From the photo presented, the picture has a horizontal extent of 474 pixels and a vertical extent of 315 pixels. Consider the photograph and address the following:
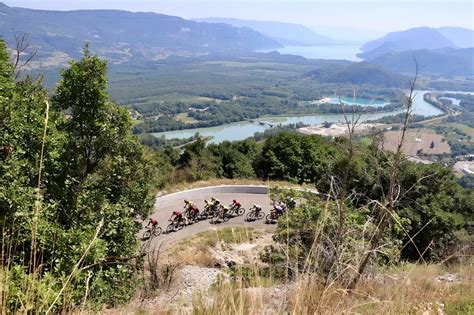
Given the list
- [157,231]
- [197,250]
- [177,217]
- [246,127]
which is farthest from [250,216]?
[246,127]

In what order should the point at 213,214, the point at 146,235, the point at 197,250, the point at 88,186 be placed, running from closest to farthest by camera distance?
the point at 88,186 → the point at 197,250 → the point at 146,235 → the point at 213,214

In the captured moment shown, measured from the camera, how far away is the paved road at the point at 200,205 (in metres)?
17.4

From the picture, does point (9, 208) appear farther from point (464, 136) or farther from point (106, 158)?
point (464, 136)

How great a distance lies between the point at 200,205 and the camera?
20.8 metres

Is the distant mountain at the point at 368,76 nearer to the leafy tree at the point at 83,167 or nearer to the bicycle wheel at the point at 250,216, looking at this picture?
the bicycle wheel at the point at 250,216

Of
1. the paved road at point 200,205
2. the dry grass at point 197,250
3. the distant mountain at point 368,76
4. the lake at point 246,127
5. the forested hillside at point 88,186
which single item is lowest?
the lake at point 246,127

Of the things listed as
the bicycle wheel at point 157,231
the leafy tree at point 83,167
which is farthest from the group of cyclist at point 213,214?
the leafy tree at point 83,167

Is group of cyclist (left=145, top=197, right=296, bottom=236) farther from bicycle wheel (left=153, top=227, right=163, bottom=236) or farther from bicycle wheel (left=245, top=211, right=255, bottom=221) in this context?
bicycle wheel (left=153, top=227, right=163, bottom=236)

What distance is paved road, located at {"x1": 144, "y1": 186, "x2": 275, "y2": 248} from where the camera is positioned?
17.4 meters

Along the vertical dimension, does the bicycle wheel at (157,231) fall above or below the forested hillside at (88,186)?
below

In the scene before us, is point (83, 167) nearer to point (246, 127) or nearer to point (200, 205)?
point (200, 205)

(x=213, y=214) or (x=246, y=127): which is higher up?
(x=213, y=214)

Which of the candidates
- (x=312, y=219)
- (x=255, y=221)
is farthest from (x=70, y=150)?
(x=255, y=221)

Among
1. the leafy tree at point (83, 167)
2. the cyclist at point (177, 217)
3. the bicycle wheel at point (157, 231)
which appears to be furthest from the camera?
the cyclist at point (177, 217)
